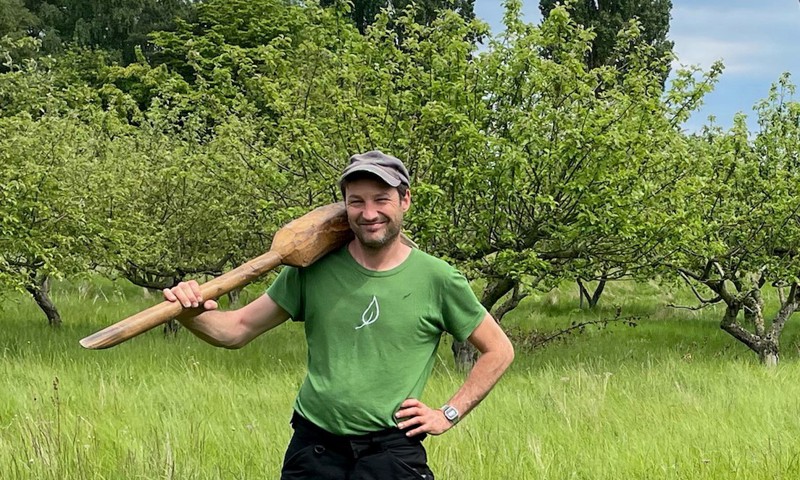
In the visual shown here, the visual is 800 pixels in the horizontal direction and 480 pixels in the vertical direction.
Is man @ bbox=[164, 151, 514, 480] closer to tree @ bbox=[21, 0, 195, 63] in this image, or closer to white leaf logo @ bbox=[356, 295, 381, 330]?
white leaf logo @ bbox=[356, 295, 381, 330]

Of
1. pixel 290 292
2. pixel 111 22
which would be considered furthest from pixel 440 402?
pixel 111 22

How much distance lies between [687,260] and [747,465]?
4.79 metres

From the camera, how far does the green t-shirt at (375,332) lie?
2.80 metres

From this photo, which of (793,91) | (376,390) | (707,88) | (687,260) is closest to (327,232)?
(376,390)

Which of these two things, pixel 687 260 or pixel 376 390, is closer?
pixel 376 390

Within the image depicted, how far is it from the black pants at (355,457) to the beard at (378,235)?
26.3 inches

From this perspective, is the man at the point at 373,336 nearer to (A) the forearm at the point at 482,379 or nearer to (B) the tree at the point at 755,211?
(A) the forearm at the point at 482,379

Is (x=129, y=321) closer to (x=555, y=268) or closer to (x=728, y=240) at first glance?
(x=555, y=268)

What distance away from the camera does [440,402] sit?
297 inches

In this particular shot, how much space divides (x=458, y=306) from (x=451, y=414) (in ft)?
1.31

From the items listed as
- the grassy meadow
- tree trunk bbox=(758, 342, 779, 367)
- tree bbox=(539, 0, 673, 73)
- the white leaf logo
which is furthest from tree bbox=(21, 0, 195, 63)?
the white leaf logo

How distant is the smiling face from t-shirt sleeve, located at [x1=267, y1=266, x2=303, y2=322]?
0.35m

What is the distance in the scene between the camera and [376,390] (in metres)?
2.80

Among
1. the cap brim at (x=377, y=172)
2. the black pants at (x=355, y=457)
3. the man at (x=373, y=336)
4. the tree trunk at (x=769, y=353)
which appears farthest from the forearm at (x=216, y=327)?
the tree trunk at (x=769, y=353)
